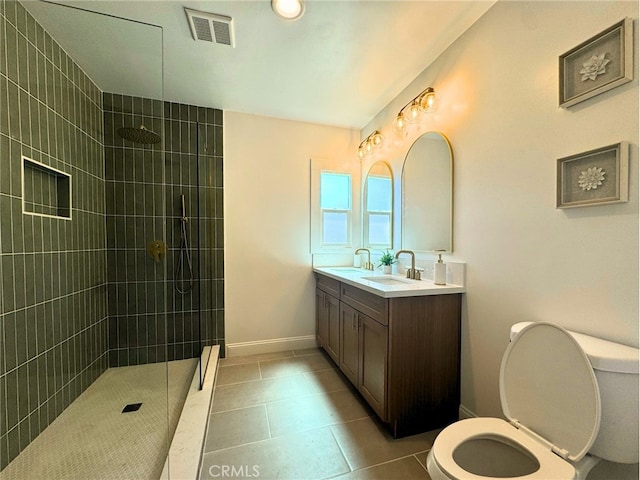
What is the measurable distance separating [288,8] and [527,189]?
1594 mm

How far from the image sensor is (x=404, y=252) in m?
2.15

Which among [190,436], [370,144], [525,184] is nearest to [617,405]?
[525,184]

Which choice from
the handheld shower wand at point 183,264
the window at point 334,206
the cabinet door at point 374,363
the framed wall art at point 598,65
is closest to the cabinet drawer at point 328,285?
the window at point 334,206

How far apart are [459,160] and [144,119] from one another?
254 cm

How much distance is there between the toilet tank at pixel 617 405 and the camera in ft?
2.74

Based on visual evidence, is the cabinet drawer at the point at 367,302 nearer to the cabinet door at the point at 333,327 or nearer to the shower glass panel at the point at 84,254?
the cabinet door at the point at 333,327

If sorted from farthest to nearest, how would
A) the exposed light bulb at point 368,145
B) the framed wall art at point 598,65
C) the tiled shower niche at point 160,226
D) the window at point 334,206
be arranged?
the window at point 334,206 → the exposed light bulb at point 368,145 → the tiled shower niche at point 160,226 → the framed wall art at point 598,65

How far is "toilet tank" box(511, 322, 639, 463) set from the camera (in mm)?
836

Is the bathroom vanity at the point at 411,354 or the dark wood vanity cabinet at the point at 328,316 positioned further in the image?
the dark wood vanity cabinet at the point at 328,316

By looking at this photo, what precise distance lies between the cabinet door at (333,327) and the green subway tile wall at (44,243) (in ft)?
6.24

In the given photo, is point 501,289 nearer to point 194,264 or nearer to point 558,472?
point 558,472

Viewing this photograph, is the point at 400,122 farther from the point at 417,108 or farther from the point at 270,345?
the point at 270,345

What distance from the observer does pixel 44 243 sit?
158cm

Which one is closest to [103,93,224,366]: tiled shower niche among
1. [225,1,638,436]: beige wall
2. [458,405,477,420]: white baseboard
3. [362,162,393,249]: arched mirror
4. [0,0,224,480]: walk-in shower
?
[0,0,224,480]: walk-in shower
